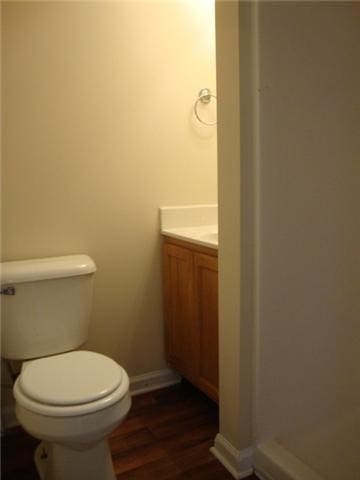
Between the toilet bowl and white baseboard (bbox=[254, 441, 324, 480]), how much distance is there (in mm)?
552

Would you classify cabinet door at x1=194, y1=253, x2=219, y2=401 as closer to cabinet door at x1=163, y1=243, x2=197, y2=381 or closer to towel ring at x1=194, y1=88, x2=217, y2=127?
cabinet door at x1=163, y1=243, x2=197, y2=381

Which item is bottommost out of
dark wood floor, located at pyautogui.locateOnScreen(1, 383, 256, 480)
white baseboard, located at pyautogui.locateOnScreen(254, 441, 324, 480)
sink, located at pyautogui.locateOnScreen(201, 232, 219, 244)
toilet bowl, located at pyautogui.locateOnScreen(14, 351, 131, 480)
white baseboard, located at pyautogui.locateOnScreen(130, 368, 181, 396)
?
dark wood floor, located at pyautogui.locateOnScreen(1, 383, 256, 480)

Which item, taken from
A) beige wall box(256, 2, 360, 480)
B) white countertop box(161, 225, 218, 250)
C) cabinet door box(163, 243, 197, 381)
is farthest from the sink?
beige wall box(256, 2, 360, 480)

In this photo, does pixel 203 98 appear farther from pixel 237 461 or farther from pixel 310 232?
pixel 237 461

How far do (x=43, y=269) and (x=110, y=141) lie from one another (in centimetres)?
71

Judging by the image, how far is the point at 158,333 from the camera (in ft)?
7.13

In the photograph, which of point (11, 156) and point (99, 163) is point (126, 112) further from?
point (11, 156)

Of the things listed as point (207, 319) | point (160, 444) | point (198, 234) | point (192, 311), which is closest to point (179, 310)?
point (192, 311)

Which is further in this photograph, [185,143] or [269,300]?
[185,143]

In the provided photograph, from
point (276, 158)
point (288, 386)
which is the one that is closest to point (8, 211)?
point (276, 158)

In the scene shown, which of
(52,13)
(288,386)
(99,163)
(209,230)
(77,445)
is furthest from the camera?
(209,230)

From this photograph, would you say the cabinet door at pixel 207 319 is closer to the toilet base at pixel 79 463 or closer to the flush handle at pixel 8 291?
Answer: the toilet base at pixel 79 463

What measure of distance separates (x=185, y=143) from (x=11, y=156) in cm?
87

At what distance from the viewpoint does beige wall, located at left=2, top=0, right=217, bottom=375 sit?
172 centimetres
